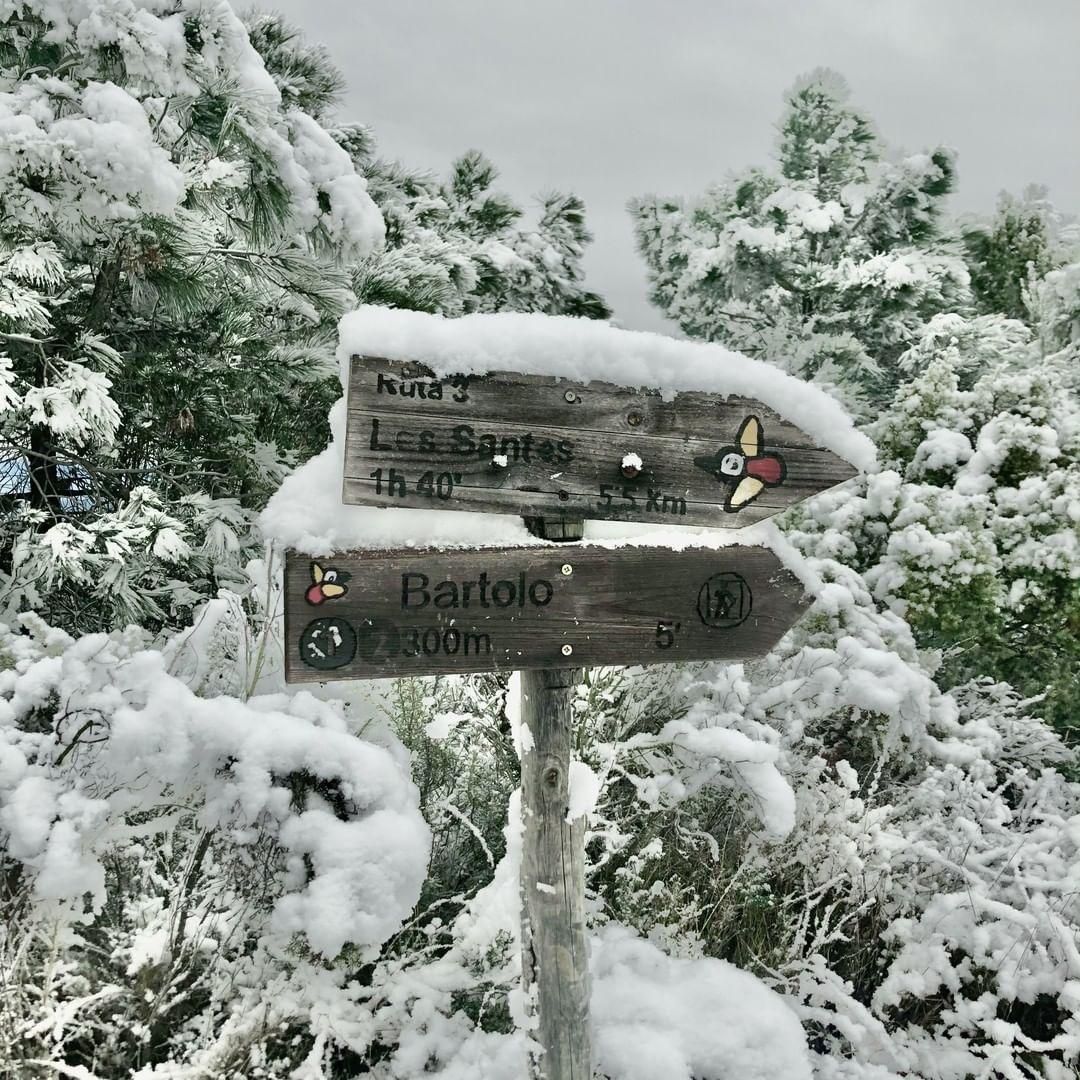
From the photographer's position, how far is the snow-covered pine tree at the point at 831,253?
9289mm

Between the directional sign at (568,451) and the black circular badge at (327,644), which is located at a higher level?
the directional sign at (568,451)

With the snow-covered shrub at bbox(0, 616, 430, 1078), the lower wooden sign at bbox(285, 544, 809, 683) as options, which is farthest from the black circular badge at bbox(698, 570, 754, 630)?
the snow-covered shrub at bbox(0, 616, 430, 1078)

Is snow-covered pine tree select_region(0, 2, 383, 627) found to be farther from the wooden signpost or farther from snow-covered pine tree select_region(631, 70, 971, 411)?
snow-covered pine tree select_region(631, 70, 971, 411)

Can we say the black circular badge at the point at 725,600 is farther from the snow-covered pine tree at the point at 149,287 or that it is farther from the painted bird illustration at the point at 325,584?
the snow-covered pine tree at the point at 149,287

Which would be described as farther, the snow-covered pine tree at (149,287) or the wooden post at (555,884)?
the snow-covered pine tree at (149,287)

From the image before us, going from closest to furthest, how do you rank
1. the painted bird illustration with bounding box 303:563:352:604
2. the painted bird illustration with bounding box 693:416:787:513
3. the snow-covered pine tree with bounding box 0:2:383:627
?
the painted bird illustration with bounding box 303:563:352:604, the painted bird illustration with bounding box 693:416:787:513, the snow-covered pine tree with bounding box 0:2:383:627

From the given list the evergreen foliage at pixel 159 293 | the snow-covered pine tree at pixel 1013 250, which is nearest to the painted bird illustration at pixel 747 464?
the evergreen foliage at pixel 159 293

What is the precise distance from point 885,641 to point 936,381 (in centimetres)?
207

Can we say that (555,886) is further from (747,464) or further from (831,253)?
(831,253)

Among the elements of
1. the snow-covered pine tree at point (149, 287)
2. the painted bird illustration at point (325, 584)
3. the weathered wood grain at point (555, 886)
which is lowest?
the weathered wood grain at point (555, 886)

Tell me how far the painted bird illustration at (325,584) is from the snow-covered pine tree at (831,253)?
8.26 m

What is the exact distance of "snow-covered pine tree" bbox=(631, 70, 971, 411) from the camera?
929 cm

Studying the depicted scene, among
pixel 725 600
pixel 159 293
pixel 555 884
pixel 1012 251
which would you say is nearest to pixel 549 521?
pixel 725 600

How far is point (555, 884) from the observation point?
1.78 metres
